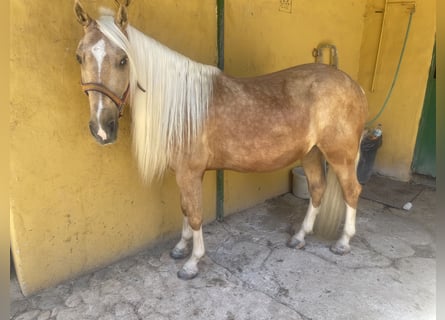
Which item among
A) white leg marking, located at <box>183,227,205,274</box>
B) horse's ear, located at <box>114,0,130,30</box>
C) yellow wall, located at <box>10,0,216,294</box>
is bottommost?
white leg marking, located at <box>183,227,205,274</box>

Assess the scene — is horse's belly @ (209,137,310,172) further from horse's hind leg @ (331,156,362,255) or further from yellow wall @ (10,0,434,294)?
yellow wall @ (10,0,434,294)

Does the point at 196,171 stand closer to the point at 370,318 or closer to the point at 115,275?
the point at 115,275

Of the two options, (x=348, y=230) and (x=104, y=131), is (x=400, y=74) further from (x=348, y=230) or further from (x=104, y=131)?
(x=104, y=131)

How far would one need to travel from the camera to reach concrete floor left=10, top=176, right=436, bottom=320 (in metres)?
1.75

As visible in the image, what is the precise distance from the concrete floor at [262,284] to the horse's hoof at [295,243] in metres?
0.04

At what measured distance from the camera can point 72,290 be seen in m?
1.91

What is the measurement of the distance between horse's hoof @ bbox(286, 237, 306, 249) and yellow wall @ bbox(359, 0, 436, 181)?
2.06 meters

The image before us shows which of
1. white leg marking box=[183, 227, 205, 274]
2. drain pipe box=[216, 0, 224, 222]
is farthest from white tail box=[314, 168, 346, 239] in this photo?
white leg marking box=[183, 227, 205, 274]

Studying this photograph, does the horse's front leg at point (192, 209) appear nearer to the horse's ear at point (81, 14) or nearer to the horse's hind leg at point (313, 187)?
the horse's hind leg at point (313, 187)

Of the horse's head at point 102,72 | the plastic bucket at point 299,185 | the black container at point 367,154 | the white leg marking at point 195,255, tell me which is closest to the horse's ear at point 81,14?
the horse's head at point 102,72

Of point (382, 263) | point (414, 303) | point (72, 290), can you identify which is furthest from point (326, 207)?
point (72, 290)

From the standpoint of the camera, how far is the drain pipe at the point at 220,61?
7.75 ft

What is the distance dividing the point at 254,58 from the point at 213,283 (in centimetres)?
185

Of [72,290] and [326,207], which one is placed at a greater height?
[326,207]
